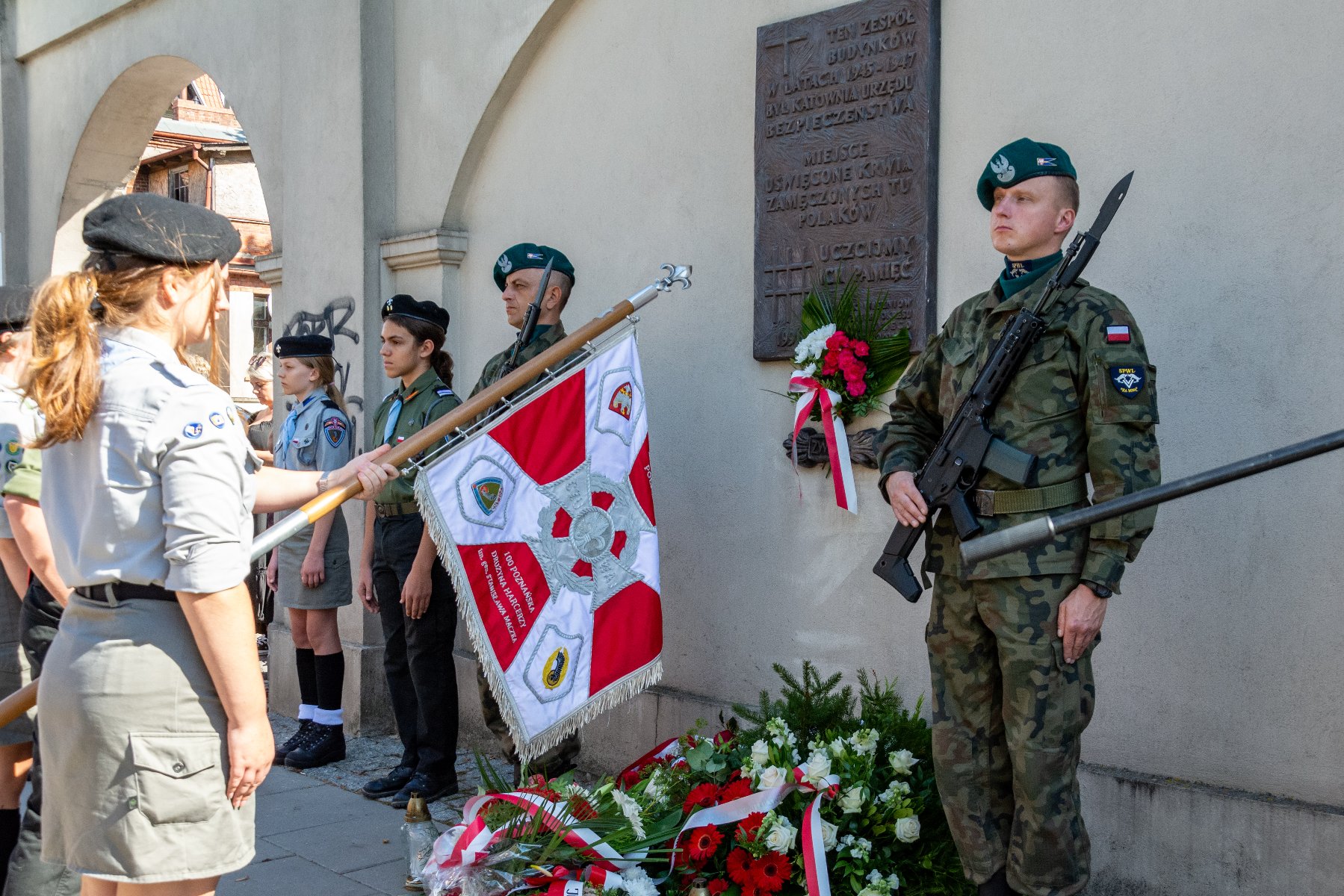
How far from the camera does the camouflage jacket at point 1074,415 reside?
280 cm

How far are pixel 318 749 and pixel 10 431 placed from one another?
267cm

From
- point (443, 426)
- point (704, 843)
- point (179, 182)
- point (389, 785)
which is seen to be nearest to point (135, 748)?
point (443, 426)

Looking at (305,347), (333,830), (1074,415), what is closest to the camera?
(1074,415)

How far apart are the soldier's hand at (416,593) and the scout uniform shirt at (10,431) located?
1.58 metres

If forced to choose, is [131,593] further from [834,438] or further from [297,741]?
[297,741]

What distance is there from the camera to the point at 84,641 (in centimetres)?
215

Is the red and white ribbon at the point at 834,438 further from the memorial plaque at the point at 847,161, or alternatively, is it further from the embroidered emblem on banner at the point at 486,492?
the embroidered emblem on banner at the point at 486,492

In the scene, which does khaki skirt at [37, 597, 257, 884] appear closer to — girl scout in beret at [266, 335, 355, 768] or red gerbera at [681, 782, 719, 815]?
red gerbera at [681, 782, 719, 815]

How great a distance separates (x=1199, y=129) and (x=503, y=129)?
3.30m

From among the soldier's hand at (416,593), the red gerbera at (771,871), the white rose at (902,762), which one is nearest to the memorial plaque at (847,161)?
the white rose at (902,762)

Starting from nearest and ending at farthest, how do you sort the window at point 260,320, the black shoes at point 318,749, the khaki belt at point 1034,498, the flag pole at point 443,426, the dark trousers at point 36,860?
the flag pole at point 443,426, the khaki belt at point 1034,498, the dark trousers at point 36,860, the black shoes at point 318,749, the window at point 260,320

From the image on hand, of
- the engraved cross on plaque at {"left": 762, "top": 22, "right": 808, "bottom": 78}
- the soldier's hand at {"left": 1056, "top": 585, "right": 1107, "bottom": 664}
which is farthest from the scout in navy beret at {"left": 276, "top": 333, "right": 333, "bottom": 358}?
the soldier's hand at {"left": 1056, "top": 585, "right": 1107, "bottom": 664}

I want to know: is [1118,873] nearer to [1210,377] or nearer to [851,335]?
[1210,377]

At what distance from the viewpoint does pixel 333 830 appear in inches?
177
